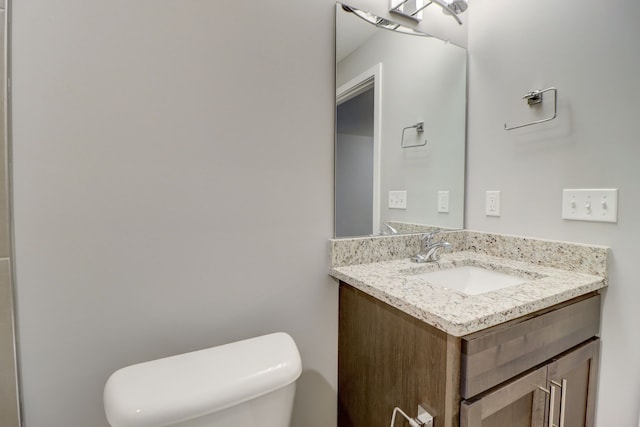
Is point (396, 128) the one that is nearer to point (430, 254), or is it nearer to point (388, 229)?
point (388, 229)

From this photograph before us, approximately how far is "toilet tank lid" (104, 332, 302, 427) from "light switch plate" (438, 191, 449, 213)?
0.98 metres

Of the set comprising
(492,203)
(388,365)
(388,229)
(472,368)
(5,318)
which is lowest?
(388,365)

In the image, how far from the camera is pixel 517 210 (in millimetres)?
1241

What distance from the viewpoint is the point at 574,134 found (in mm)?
1056

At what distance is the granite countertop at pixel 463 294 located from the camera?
0.69 metres

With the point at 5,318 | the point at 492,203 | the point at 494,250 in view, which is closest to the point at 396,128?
the point at 492,203

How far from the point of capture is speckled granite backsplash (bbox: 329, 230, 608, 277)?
1.02 metres

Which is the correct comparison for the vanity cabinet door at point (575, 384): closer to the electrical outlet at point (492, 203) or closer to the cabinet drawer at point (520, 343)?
the cabinet drawer at point (520, 343)

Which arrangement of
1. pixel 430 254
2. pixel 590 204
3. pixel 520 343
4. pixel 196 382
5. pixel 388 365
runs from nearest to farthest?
pixel 196 382, pixel 520 343, pixel 388 365, pixel 590 204, pixel 430 254

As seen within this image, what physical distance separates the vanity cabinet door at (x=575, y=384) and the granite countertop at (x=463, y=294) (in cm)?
19

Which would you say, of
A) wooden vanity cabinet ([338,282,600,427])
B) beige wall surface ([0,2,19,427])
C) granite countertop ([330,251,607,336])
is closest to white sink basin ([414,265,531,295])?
granite countertop ([330,251,607,336])

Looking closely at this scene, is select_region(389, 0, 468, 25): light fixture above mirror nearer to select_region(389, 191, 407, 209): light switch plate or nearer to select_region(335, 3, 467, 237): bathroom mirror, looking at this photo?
select_region(335, 3, 467, 237): bathroom mirror

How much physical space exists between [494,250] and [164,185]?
134 cm

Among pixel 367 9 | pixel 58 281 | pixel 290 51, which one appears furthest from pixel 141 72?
pixel 367 9
